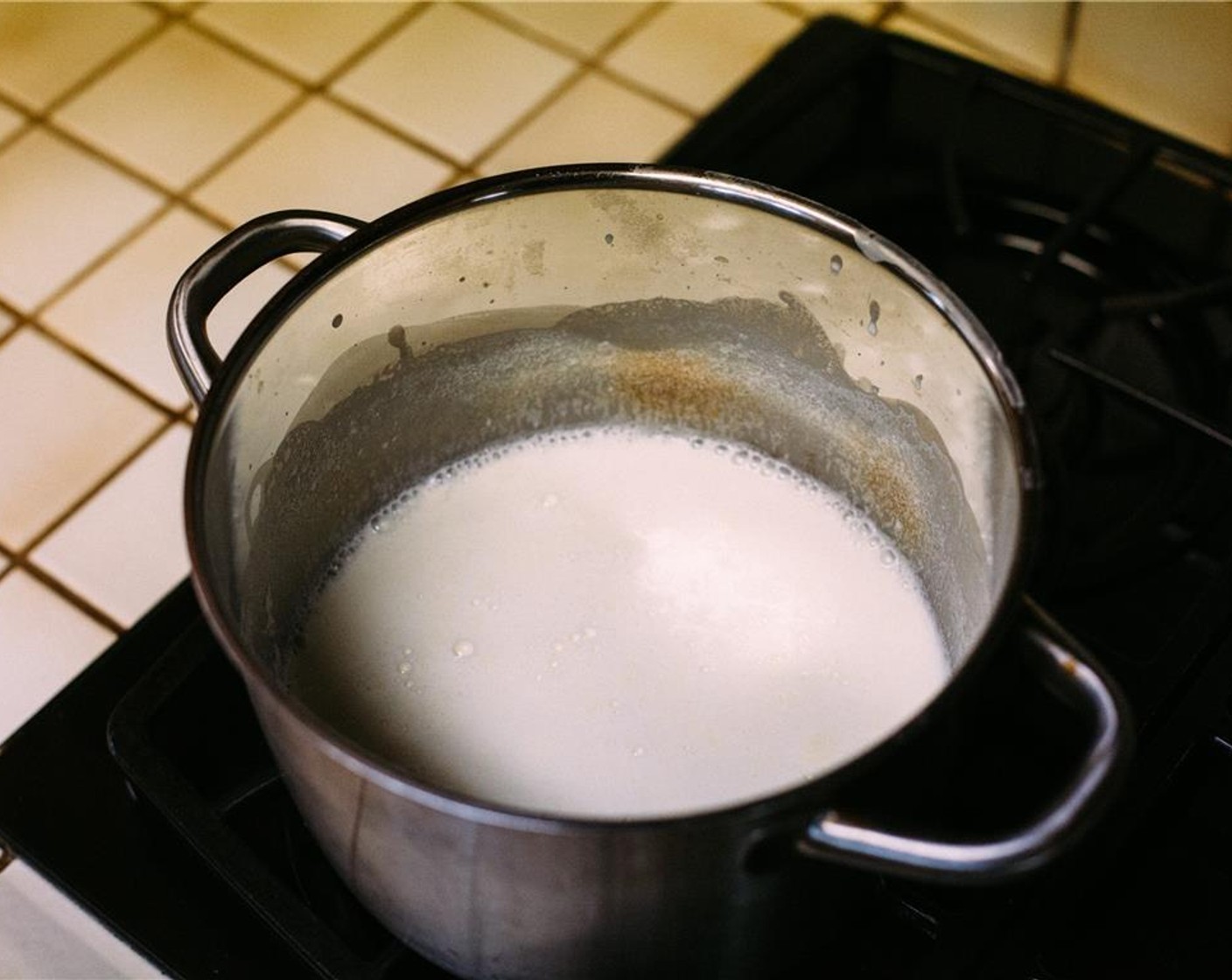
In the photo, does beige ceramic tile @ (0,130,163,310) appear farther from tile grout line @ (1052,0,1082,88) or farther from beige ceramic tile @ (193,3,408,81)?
tile grout line @ (1052,0,1082,88)

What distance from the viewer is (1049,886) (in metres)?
0.46

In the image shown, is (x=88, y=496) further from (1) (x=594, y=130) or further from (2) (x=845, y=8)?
(2) (x=845, y=8)

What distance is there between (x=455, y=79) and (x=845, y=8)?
0.62 ft

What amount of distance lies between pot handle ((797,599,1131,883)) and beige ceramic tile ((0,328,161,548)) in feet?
1.21

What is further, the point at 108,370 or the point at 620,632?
the point at 108,370

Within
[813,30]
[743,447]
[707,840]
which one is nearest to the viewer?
[707,840]

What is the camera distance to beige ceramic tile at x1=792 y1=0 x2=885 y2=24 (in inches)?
30.3

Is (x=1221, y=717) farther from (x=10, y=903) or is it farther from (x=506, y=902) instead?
(x=10, y=903)

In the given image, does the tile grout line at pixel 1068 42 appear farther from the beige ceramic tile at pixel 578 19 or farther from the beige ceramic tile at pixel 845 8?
the beige ceramic tile at pixel 578 19

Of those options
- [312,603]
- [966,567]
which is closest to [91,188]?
[312,603]

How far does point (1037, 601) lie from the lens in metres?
0.53

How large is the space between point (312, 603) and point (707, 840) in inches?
9.2

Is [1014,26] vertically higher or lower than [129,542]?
higher

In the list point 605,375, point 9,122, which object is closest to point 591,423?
point 605,375
